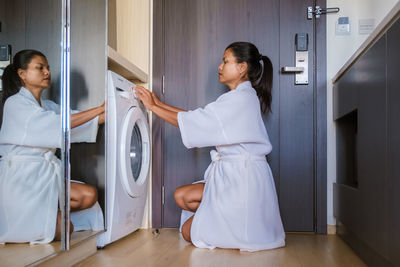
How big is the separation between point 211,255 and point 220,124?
26.4 inches

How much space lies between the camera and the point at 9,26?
1.26 m

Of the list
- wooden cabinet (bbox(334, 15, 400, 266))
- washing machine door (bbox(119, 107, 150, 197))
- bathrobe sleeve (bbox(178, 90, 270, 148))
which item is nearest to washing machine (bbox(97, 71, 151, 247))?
washing machine door (bbox(119, 107, 150, 197))

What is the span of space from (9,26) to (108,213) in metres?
1.14

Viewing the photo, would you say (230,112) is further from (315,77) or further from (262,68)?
(315,77)

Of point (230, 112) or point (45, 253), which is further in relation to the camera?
point (230, 112)

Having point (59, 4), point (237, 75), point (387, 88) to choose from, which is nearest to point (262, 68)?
point (237, 75)

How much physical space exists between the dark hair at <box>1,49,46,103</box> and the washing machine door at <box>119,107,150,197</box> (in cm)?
89

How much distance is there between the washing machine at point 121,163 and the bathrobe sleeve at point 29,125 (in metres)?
0.51

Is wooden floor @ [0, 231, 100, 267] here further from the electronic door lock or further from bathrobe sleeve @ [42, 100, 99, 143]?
the electronic door lock

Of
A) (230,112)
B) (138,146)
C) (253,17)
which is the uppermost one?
(253,17)

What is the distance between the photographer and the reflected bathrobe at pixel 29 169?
4.23ft

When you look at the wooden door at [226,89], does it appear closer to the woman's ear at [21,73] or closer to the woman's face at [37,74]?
the woman's face at [37,74]

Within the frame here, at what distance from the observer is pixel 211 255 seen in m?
2.04

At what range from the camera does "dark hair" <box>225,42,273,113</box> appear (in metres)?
2.44
